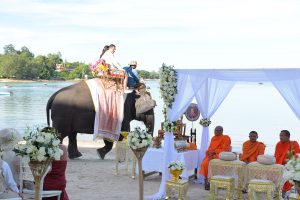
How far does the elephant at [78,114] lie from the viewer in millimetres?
12266

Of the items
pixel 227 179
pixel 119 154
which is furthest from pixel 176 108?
pixel 119 154

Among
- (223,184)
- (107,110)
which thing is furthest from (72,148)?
(223,184)

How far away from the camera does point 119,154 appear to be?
10.4m

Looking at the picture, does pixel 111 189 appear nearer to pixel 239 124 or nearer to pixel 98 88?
pixel 98 88

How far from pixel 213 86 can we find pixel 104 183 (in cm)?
296

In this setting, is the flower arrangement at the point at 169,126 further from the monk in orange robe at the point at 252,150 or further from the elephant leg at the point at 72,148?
the elephant leg at the point at 72,148

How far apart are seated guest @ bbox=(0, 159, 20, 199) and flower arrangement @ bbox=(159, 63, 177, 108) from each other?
11.9ft

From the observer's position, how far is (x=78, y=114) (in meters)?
12.3

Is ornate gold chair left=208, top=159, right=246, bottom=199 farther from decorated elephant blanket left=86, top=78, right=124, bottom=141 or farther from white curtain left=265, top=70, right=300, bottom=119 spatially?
decorated elephant blanket left=86, top=78, right=124, bottom=141

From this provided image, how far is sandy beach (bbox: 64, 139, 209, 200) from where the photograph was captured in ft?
27.3

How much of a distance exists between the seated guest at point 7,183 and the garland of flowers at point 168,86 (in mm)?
3555

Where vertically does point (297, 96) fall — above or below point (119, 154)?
above

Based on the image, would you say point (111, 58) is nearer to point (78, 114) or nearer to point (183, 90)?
point (78, 114)

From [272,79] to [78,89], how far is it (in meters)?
6.16
